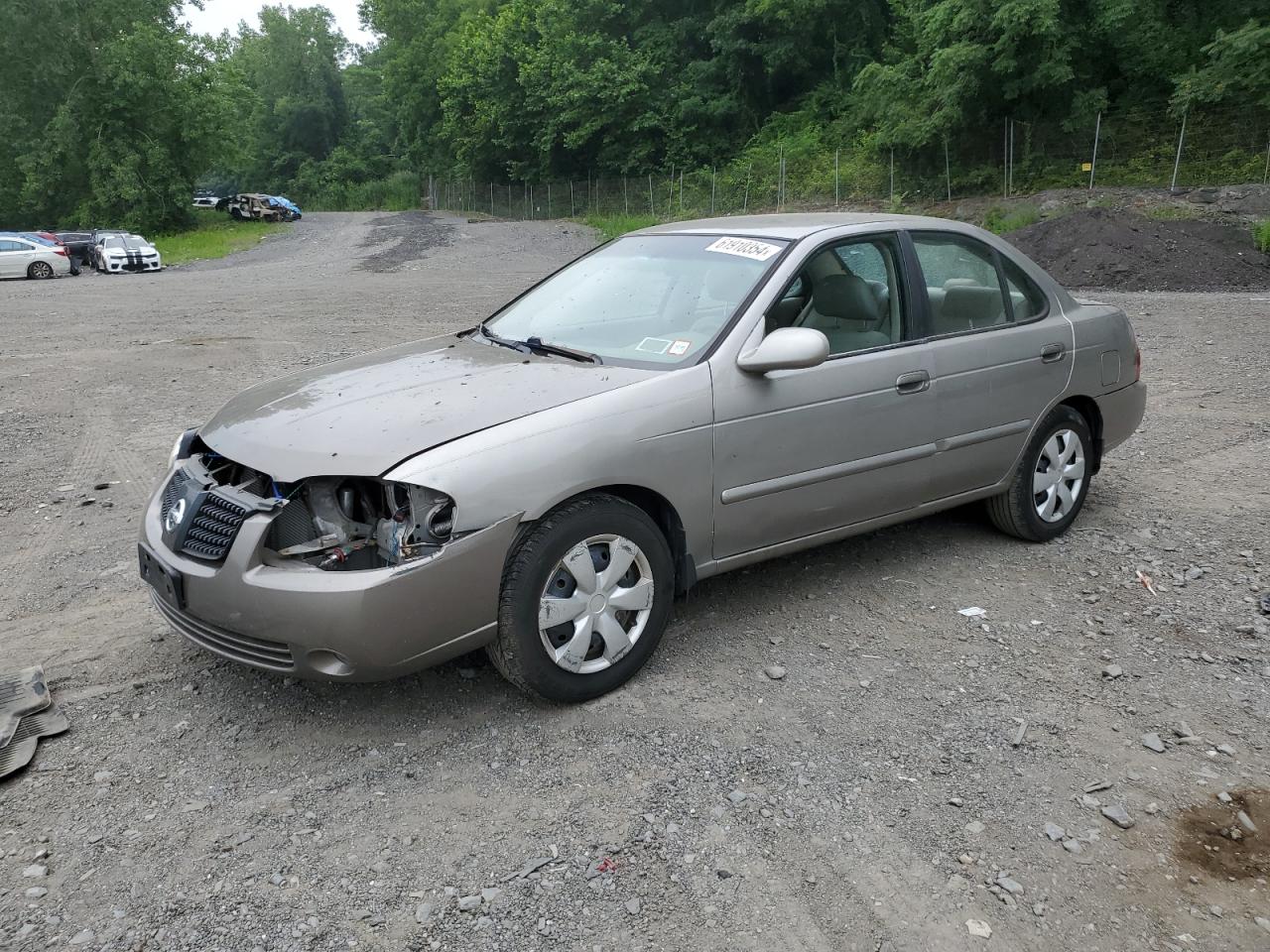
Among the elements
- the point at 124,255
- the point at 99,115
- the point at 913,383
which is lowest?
the point at 124,255

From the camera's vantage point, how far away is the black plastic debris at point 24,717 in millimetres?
3412

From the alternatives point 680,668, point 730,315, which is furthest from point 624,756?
point 730,315

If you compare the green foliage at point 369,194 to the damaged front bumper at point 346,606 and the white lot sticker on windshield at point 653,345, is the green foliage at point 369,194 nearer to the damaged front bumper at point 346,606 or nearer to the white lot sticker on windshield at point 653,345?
the white lot sticker on windshield at point 653,345

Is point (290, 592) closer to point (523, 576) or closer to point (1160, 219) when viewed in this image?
point (523, 576)

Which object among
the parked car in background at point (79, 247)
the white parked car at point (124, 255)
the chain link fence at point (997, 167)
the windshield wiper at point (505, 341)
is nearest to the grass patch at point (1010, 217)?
the chain link fence at point (997, 167)

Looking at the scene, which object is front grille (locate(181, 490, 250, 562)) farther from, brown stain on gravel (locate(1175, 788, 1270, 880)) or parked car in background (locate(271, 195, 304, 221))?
parked car in background (locate(271, 195, 304, 221))

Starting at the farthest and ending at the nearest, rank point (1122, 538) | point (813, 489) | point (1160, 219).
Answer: point (1160, 219) → point (1122, 538) → point (813, 489)

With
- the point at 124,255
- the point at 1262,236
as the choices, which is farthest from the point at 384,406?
the point at 124,255

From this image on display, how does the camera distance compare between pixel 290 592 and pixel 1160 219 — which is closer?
pixel 290 592

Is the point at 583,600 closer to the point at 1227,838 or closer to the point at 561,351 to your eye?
the point at 561,351

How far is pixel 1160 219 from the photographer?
69.2 ft

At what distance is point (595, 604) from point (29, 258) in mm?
29727

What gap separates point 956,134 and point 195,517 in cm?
2965

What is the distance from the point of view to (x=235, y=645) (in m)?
3.46
